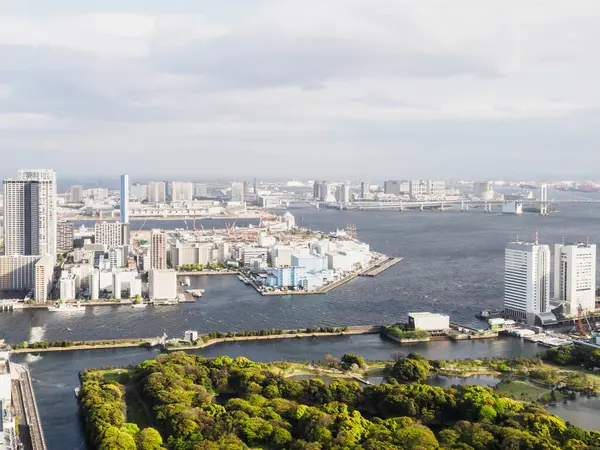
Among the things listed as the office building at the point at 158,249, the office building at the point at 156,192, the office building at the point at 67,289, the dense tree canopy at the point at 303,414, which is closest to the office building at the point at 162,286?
the office building at the point at 67,289

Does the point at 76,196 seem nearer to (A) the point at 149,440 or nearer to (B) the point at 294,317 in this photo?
(B) the point at 294,317

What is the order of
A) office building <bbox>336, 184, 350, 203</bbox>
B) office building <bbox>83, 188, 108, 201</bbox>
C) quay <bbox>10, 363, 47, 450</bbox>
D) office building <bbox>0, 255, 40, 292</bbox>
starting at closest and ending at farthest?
quay <bbox>10, 363, 47, 450</bbox> < office building <bbox>0, 255, 40, 292</bbox> < office building <bbox>83, 188, 108, 201</bbox> < office building <bbox>336, 184, 350, 203</bbox>

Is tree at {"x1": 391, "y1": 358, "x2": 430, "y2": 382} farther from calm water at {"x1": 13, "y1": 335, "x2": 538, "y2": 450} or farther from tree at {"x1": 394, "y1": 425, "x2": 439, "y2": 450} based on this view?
tree at {"x1": 394, "y1": 425, "x2": 439, "y2": 450}

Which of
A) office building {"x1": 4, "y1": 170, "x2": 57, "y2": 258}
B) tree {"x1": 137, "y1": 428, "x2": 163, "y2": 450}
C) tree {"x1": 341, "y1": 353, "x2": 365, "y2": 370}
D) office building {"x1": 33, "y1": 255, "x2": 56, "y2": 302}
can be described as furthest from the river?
office building {"x1": 4, "y1": 170, "x2": 57, "y2": 258}

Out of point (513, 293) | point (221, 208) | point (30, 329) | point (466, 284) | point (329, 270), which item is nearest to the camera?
point (30, 329)

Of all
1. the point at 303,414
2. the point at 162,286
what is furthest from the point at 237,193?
the point at 303,414

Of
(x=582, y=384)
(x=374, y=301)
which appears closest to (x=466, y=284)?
(x=374, y=301)

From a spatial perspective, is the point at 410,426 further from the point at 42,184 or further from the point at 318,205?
the point at 318,205

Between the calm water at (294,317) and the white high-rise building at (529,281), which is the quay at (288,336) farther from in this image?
the white high-rise building at (529,281)
